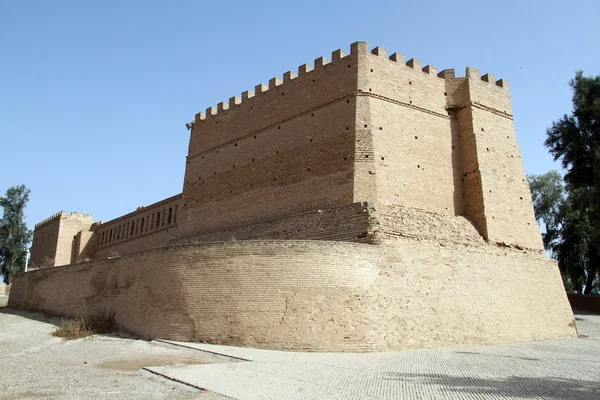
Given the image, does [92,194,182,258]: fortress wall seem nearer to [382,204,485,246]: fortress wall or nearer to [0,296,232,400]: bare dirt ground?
[0,296,232,400]: bare dirt ground

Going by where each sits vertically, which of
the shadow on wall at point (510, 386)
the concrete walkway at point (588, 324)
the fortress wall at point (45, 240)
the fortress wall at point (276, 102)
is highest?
the fortress wall at point (276, 102)

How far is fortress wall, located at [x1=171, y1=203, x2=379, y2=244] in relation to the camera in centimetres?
1421

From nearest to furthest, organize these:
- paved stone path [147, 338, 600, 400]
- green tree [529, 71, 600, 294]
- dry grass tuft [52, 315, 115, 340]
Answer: paved stone path [147, 338, 600, 400] → dry grass tuft [52, 315, 115, 340] → green tree [529, 71, 600, 294]

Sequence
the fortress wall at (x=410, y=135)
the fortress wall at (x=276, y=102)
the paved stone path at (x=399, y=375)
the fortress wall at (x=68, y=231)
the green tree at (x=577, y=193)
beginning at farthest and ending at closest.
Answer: the fortress wall at (x=68, y=231), the green tree at (x=577, y=193), the fortress wall at (x=276, y=102), the fortress wall at (x=410, y=135), the paved stone path at (x=399, y=375)

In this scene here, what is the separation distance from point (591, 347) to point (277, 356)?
8.82 meters

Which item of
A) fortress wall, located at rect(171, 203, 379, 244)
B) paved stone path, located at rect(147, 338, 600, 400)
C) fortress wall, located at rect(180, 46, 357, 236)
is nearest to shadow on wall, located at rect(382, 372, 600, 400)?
paved stone path, located at rect(147, 338, 600, 400)

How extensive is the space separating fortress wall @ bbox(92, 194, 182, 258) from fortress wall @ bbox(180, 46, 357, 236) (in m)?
3.98

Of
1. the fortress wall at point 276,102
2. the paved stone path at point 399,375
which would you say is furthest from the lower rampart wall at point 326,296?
the fortress wall at point 276,102

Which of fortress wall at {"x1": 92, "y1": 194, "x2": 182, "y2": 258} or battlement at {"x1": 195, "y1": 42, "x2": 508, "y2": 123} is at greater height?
battlement at {"x1": 195, "y1": 42, "x2": 508, "y2": 123}

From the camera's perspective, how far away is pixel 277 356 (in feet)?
35.1

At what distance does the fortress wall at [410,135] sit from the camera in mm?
16297

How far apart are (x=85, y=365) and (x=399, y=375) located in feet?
20.7

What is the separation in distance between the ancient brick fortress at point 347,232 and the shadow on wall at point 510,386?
3.55 m

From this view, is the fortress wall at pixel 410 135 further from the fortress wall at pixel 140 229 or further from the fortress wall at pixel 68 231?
the fortress wall at pixel 68 231
